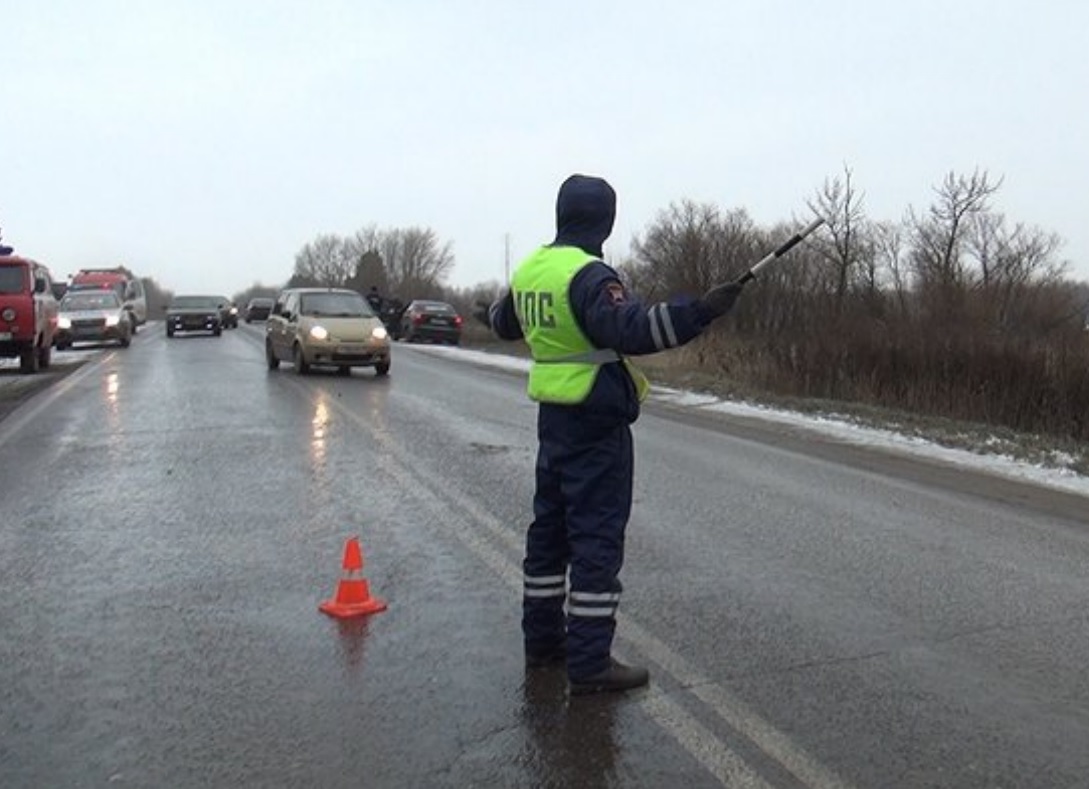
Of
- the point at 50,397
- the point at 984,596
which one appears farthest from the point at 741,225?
the point at 984,596

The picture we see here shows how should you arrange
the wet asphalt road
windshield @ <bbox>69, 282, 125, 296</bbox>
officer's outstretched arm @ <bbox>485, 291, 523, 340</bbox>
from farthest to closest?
windshield @ <bbox>69, 282, 125, 296</bbox>, officer's outstretched arm @ <bbox>485, 291, 523, 340</bbox>, the wet asphalt road

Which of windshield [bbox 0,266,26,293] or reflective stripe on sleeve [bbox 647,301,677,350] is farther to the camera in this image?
windshield [bbox 0,266,26,293]

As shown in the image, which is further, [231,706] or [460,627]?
[460,627]

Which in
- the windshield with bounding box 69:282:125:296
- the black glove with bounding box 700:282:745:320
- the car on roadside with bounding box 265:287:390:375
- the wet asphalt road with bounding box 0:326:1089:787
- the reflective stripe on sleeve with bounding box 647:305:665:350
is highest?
the windshield with bounding box 69:282:125:296

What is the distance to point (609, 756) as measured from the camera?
371 cm

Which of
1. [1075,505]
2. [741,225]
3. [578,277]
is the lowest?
[1075,505]

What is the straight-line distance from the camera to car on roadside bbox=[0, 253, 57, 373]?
66.1 feet

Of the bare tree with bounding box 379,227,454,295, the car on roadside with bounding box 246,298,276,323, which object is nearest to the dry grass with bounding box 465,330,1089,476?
the car on roadside with bounding box 246,298,276,323

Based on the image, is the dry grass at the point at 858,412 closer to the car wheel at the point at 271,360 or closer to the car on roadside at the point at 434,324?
the car wheel at the point at 271,360

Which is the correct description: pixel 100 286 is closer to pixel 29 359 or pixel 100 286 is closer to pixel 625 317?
pixel 29 359

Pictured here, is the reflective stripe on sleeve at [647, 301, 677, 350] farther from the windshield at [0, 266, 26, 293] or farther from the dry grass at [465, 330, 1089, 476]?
the windshield at [0, 266, 26, 293]

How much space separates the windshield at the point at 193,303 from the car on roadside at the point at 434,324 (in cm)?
758

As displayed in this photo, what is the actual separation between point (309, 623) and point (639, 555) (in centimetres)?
225

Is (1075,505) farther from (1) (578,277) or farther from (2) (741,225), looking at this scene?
(2) (741,225)
